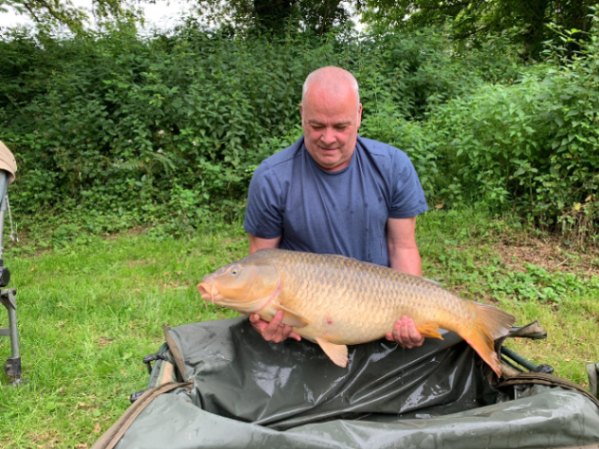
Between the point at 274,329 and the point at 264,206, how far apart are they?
45cm

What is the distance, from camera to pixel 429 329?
145 cm

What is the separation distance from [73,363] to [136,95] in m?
3.18

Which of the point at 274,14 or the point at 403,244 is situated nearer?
the point at 403,244

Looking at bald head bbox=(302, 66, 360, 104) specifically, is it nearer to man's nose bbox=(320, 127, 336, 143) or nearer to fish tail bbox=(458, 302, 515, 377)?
man's nose bbox=(320, 127, 336, 143)

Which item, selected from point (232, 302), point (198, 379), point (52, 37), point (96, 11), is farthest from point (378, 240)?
point (96, 11)

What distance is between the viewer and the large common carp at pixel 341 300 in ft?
4.53

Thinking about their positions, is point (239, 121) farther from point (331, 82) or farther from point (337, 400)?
point (337, 400)

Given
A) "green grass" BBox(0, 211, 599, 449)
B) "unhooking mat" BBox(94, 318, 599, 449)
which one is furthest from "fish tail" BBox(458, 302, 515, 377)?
"green grass" BBox(0, 211, 599, 449)

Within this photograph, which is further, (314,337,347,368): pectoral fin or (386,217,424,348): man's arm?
(386,217,424,348): man's arm

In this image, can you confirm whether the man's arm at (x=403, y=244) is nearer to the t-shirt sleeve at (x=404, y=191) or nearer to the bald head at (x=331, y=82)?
the t-shirt sleeve at (x=404, y=191)

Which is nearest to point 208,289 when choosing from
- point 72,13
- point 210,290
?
point 210,290

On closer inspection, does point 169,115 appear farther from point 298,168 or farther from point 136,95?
point 298,168

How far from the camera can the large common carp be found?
4.53 feet

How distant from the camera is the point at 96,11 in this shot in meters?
8.27
